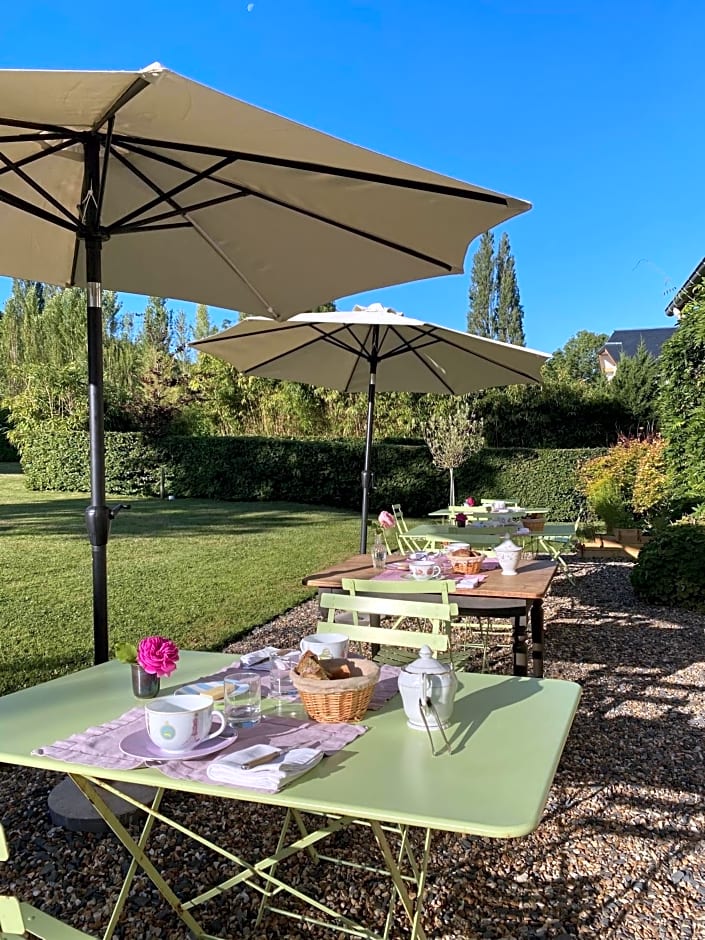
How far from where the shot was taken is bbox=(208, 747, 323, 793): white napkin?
58.5 inches

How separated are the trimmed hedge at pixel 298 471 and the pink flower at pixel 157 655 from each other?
42.7 feet

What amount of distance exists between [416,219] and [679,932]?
266cm

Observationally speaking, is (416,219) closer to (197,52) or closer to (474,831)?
(474,831)

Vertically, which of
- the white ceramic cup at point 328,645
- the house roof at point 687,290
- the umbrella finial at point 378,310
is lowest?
the white ceramic cup at point 328,645

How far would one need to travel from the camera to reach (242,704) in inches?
75.5

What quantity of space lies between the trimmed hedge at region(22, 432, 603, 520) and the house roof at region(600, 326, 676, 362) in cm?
2756

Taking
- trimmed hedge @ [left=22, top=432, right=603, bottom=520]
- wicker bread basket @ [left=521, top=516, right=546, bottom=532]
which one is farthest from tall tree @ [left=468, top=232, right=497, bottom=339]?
wicker bread basket @ [left=521, top=516, right=546, bottom=532]

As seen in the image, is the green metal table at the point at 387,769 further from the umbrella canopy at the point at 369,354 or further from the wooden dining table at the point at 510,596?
the umbrella canopy at the point at 369,354

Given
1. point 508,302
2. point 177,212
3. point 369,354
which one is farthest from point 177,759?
point 508,302

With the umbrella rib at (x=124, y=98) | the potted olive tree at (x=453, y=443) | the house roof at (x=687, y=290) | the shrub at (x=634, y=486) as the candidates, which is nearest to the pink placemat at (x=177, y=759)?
the umbrella rib at (x=124, y=98)

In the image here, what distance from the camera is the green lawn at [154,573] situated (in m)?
5.58

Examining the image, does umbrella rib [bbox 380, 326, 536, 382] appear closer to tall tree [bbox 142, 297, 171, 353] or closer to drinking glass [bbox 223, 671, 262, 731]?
drinking glass [bbox 223, 671, 262, 731]

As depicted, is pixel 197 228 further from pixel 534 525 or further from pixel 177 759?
pixel 534 525

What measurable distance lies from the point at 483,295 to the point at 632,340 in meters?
9.83
